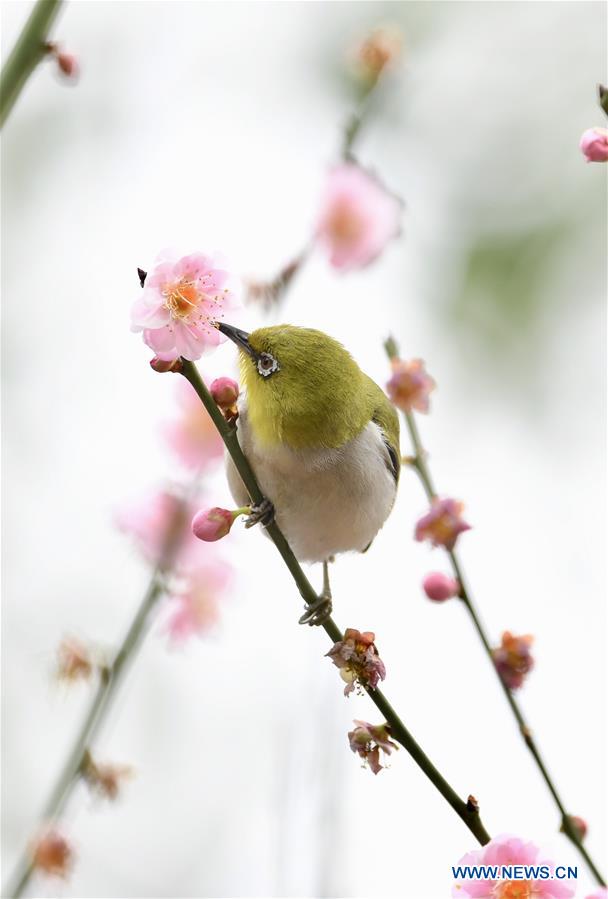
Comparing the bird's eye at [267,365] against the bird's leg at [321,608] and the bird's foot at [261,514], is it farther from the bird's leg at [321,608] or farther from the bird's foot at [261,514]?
the bird's leg at [321,608]

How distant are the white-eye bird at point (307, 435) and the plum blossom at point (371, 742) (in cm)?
86

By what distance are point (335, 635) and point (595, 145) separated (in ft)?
3.68

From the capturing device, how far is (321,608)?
2.69m

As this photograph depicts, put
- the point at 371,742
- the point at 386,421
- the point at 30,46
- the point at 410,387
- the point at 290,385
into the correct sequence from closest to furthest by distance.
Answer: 1. the point at 30,46
2. the point at 371,742
3. the point at 410,387
4. the point at 290,385
5. the point at 386,421

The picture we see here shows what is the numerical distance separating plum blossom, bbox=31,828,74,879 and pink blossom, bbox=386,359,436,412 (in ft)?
4.31

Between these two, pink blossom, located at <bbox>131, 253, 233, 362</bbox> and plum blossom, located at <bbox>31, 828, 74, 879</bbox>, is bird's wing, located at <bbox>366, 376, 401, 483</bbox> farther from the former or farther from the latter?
plum blossom, located at <bbox>31, 828, 74, 879</bbox>

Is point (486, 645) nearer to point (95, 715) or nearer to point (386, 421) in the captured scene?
point (95, 715)

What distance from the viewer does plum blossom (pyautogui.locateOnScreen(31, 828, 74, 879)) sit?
2246 mm

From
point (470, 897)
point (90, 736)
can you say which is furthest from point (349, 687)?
point (90, 736)

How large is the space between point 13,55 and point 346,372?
166 centimetres

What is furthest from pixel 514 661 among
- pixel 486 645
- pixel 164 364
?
pixel 164 364

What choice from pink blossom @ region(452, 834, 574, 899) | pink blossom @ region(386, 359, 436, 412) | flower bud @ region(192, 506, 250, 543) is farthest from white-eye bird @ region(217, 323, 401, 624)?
pink blossom @ region(452, 834, 574, 899)

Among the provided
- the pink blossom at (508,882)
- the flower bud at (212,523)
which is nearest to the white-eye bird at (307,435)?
the flower bud at (212,523)

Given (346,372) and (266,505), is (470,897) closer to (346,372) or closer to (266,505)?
(266,505)
